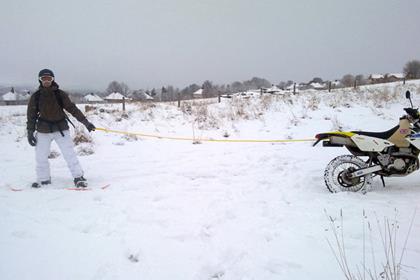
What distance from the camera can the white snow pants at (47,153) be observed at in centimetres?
436

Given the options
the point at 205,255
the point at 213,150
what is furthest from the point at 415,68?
the point at 205,255

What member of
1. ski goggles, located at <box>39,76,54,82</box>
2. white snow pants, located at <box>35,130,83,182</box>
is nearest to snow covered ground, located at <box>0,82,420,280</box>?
white snow pants, located at <box>35,130,83,182</box>

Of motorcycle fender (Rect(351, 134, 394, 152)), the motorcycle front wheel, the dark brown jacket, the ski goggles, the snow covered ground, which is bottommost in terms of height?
the snow covered ground

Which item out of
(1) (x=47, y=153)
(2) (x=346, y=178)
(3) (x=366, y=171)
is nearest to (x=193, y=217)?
(2) (x=346, y=178)

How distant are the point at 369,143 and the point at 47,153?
5206 millimetres

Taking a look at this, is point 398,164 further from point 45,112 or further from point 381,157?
point 45,112

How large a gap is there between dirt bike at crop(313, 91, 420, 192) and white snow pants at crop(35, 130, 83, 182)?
4.15 metres

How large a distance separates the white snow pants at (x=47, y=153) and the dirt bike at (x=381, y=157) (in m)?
4.15

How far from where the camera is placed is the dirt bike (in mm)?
3660

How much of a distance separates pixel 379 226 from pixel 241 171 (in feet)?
8.43

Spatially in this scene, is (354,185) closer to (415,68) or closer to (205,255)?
(205,255)

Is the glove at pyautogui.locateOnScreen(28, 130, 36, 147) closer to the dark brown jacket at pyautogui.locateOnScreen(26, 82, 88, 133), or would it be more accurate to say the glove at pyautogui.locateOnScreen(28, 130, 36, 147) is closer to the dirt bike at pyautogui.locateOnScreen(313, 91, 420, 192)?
the dark brown jacket at pyautogui.locateOnScreen(26, 82, 88, 133)

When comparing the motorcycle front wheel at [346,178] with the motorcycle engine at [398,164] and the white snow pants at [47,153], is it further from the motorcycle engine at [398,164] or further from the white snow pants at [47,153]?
the white snow pants at [47,153]

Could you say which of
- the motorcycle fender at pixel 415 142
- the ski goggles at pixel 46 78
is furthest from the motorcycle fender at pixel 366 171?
the ski goggles at pixel 46 78
